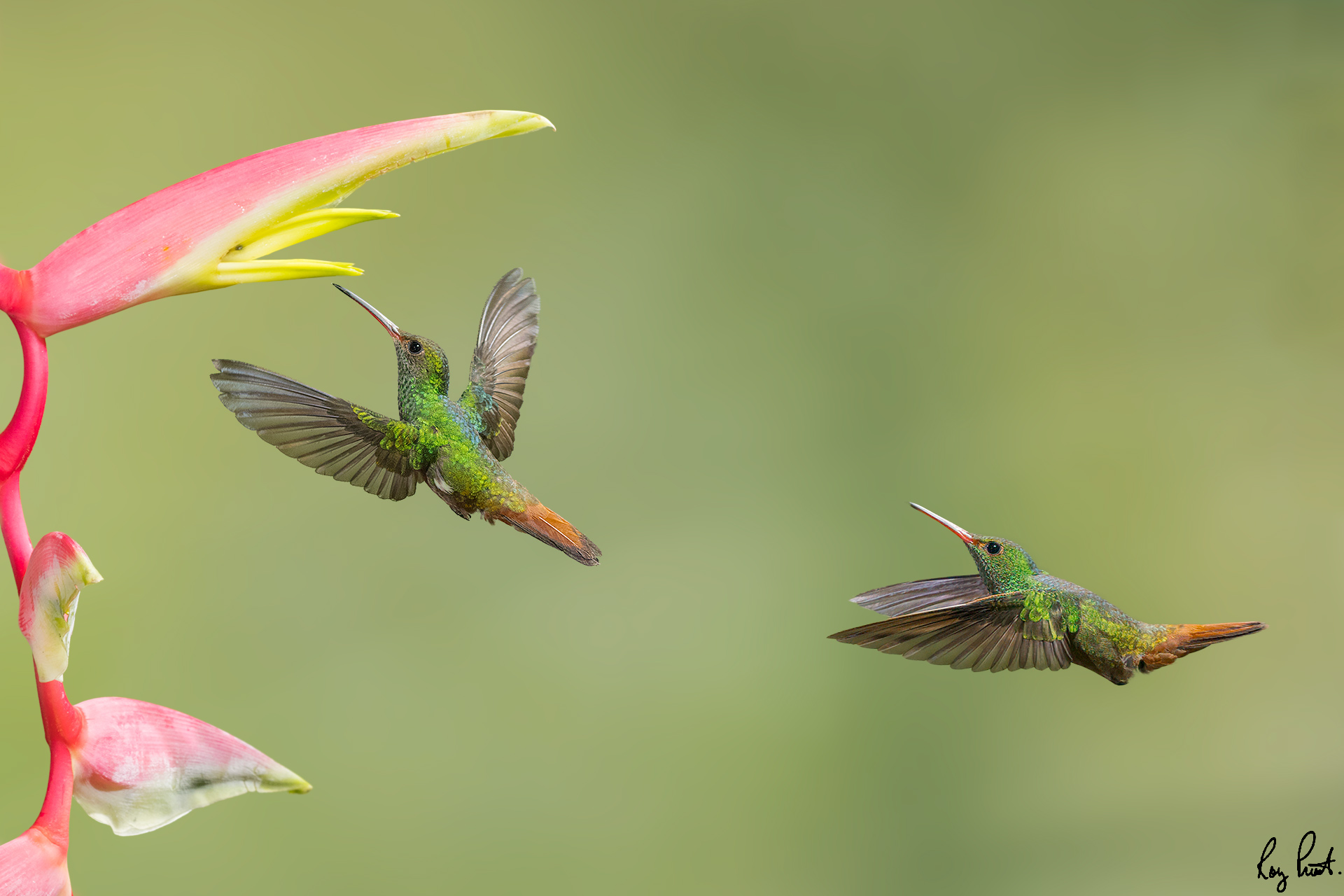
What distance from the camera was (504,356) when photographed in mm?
444

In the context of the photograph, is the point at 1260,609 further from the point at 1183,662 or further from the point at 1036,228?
the point at 1036,228

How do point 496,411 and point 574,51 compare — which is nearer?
point 496,411

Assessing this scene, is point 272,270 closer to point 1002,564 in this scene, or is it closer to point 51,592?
point 51,592

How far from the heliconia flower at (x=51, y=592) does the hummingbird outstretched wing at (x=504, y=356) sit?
0.59ft

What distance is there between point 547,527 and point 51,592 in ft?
0.56

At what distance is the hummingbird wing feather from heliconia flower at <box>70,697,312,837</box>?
0.26m

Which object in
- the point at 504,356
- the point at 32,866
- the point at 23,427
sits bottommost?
the point at 32,866

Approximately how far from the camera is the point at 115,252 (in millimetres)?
294

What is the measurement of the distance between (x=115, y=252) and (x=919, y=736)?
3.08 ft

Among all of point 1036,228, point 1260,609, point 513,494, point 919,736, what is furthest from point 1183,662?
point 513,494

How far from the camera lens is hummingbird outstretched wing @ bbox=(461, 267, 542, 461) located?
43cm
